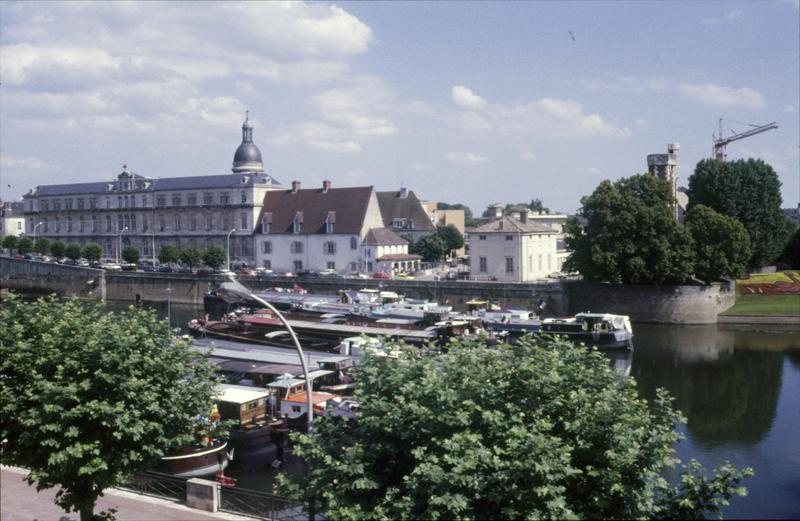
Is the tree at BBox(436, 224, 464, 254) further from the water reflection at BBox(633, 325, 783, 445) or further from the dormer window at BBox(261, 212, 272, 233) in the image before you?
the water reflection at BBox(633, 325, 783, 445)

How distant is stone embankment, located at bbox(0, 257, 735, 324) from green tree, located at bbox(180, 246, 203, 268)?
10.1ft

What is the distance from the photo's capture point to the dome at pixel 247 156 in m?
97.7

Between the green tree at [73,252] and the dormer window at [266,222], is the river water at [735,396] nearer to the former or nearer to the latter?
the dormer window at [266,222]

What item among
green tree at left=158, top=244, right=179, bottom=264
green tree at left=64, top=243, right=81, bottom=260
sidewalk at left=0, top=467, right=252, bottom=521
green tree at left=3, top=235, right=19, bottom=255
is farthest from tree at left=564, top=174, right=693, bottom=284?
green tree at left=3, top=235, right=19, bottom=255

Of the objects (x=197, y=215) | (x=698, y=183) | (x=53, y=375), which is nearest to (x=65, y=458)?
(x=53, y=375)

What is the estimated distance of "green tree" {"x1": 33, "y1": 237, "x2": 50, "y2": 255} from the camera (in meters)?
92.9

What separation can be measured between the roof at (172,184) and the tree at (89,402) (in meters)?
69.5

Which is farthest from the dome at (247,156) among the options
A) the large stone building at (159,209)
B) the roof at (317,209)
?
the roof at (317,209)

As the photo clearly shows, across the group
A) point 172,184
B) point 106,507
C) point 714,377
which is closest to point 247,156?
point 172,184

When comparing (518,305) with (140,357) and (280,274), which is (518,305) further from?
(140,357)

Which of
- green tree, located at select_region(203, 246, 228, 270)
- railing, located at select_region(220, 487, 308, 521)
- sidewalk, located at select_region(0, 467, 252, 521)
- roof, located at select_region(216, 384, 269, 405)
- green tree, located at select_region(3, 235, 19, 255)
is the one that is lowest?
railing, located at select_region(220, 487, 308, 521)

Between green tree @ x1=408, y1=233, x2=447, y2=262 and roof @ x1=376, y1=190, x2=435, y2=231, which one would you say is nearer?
green tree @ x1=408, y1=233, x2=447, y2=262

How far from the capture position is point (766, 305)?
190ft

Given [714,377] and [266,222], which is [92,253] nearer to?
[266,222]
